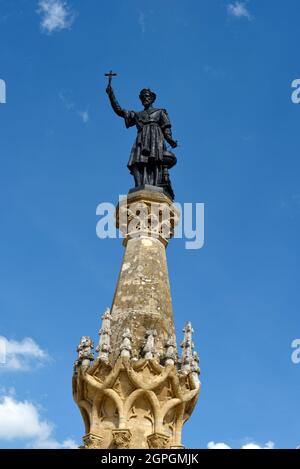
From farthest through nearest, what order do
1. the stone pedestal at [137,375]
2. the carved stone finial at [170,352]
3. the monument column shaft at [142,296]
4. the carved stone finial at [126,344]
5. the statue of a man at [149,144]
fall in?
1. the statue of a man at [149,144]
2. the monument column shaft at [142,296]
3. the carved stone finial at [170,352]
4. the carved stone finial at [126,344]
5. the stone pedestal at [137,375]

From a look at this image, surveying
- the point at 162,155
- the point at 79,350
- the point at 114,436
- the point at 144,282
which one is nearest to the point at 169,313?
the point at 144,282

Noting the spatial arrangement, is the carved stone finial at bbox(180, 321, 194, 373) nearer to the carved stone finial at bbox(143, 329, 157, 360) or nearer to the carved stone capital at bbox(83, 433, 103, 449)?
the carved stone finial at bbox(143, 329, 157, 360)

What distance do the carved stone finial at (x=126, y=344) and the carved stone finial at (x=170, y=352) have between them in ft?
2.55

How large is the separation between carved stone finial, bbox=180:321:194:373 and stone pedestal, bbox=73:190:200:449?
0.02 metres

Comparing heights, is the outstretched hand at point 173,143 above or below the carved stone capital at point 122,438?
above

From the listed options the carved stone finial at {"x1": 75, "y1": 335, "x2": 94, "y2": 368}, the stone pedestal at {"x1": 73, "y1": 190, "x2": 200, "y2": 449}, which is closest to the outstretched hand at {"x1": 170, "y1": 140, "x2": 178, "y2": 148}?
the stone pedestal at {"x1": 73, "y1": 190, "x2": 200, "y2": 449}

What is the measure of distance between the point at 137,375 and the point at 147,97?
880 cm

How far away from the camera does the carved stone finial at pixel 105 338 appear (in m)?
15.5

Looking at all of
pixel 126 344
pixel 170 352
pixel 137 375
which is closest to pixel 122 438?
pixel 137 375

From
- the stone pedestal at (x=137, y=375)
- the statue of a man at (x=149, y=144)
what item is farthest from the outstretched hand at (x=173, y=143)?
the stone pedestal at (x=137, y=375)

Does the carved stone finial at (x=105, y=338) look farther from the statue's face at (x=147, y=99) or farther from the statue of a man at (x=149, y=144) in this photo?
the statue's face at (x=147, y=99)

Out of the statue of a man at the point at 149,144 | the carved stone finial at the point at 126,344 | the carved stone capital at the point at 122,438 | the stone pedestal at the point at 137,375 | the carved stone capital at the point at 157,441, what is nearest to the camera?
the carved stone capital at the point at 122,438

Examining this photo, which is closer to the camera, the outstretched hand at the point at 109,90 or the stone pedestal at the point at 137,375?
the stone pedestal at the point at 137,375

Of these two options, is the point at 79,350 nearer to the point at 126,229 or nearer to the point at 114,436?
the point at 114,436
